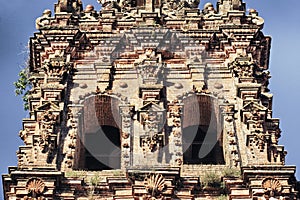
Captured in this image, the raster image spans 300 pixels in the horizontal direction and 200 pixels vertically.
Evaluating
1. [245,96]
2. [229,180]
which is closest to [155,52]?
[245,96]

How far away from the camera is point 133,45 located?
181 ft

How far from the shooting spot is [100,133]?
172 feet

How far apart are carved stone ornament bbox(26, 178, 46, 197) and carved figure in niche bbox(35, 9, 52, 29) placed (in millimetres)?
11224

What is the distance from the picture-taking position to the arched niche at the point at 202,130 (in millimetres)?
51438

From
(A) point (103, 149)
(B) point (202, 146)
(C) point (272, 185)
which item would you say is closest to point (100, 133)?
(A) point (103, 149)

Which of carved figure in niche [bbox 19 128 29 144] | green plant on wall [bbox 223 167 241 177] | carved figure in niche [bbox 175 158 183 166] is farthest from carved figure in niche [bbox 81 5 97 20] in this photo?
green plant on wall [bbox 223 167 241 177]

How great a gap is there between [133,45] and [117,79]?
256 cm

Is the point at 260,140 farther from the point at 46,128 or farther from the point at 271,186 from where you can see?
the point at 46,128

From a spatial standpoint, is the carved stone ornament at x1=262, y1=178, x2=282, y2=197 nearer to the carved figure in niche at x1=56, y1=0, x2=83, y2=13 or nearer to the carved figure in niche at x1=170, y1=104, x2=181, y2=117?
the carved figure in niche at x1=170, y1=104, x2=181, y2=117

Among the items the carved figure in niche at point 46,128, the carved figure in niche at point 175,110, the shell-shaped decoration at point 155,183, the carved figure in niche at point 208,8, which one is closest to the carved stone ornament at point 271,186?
the shell-shaped decoration at point 155,183

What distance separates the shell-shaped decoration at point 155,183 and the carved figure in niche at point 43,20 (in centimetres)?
1196

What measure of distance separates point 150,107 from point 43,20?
8463 millimetres

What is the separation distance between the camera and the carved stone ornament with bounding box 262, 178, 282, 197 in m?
45.7

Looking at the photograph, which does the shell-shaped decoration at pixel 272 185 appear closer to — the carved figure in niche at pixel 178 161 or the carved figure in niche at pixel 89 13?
the carved figure in niche at pixel 178 161
